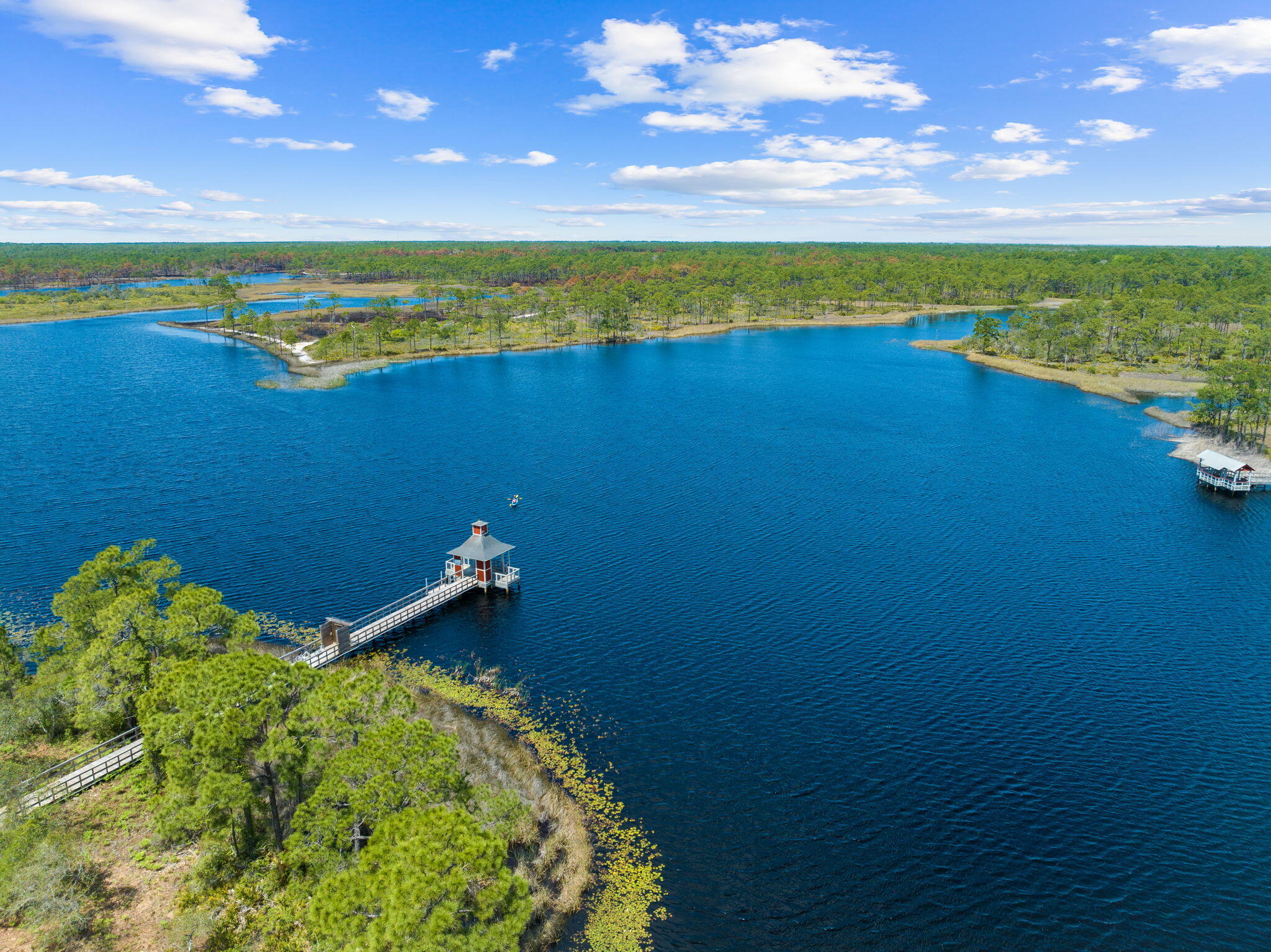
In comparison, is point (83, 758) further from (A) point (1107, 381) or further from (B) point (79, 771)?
(A) point (1107, 381)

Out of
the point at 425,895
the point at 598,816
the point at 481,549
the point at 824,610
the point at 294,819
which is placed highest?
the point at 425,895

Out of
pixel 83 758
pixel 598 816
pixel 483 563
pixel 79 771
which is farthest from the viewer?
pixel 483 563

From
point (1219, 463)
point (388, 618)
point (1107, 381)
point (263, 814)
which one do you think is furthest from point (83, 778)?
point (1107, 381)

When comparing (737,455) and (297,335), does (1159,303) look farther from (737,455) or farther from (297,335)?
(297,335)

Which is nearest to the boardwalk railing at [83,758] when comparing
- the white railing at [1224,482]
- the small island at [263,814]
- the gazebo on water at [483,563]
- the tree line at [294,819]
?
the small island at [263,814]

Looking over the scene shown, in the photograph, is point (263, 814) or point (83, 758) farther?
point (83, 758)

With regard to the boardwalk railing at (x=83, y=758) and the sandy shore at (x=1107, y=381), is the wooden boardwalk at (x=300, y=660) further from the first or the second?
the sandy shore at (x=1107, y=381)

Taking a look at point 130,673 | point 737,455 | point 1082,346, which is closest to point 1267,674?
point 737,455

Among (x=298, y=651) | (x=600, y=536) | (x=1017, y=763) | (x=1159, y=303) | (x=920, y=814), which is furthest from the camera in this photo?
(x=1159, y=303)
